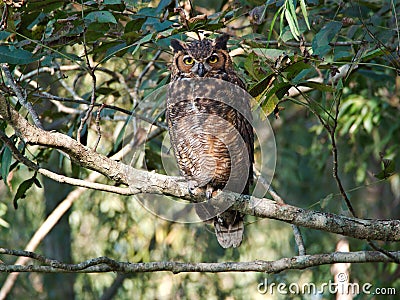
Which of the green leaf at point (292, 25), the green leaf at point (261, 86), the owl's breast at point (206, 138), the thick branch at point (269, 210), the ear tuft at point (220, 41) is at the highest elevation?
the ear tuft at point (220, 41)

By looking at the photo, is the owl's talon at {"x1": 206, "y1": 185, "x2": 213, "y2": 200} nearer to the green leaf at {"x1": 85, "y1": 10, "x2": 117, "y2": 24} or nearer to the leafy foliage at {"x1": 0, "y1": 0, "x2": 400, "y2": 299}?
the leafy foliage at {"x1": 0, "y1": 0, "x2": 400, "y2": 299}

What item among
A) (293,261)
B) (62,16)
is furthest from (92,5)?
(293,261)

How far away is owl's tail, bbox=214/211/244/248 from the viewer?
3232 millimetres

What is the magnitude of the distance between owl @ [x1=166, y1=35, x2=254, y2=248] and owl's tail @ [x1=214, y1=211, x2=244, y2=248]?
2.6 inches

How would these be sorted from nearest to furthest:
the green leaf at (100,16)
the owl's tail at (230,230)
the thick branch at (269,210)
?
the thick branch at (269,210)
the green leaf at (100,16)
the owl's tail at (230,230)

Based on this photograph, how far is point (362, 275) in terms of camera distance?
537 centimetres

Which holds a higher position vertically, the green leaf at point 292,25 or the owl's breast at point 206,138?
the owl's breast at point 206,138

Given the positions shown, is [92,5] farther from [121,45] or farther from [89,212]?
[89,212]

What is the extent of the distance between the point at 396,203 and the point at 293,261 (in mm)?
4678

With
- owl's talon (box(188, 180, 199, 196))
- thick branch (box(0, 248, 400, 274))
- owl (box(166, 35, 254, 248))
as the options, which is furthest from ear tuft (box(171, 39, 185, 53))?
thick branch (box(0, 248, 400, 274))

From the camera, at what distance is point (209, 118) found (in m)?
2.97

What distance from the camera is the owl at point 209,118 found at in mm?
2979

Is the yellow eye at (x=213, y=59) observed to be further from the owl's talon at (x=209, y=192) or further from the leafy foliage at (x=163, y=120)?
the owl's talon at (x=209, y=192)

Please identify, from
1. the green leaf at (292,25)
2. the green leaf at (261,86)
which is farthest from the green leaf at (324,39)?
the green leaf at (292,25)
